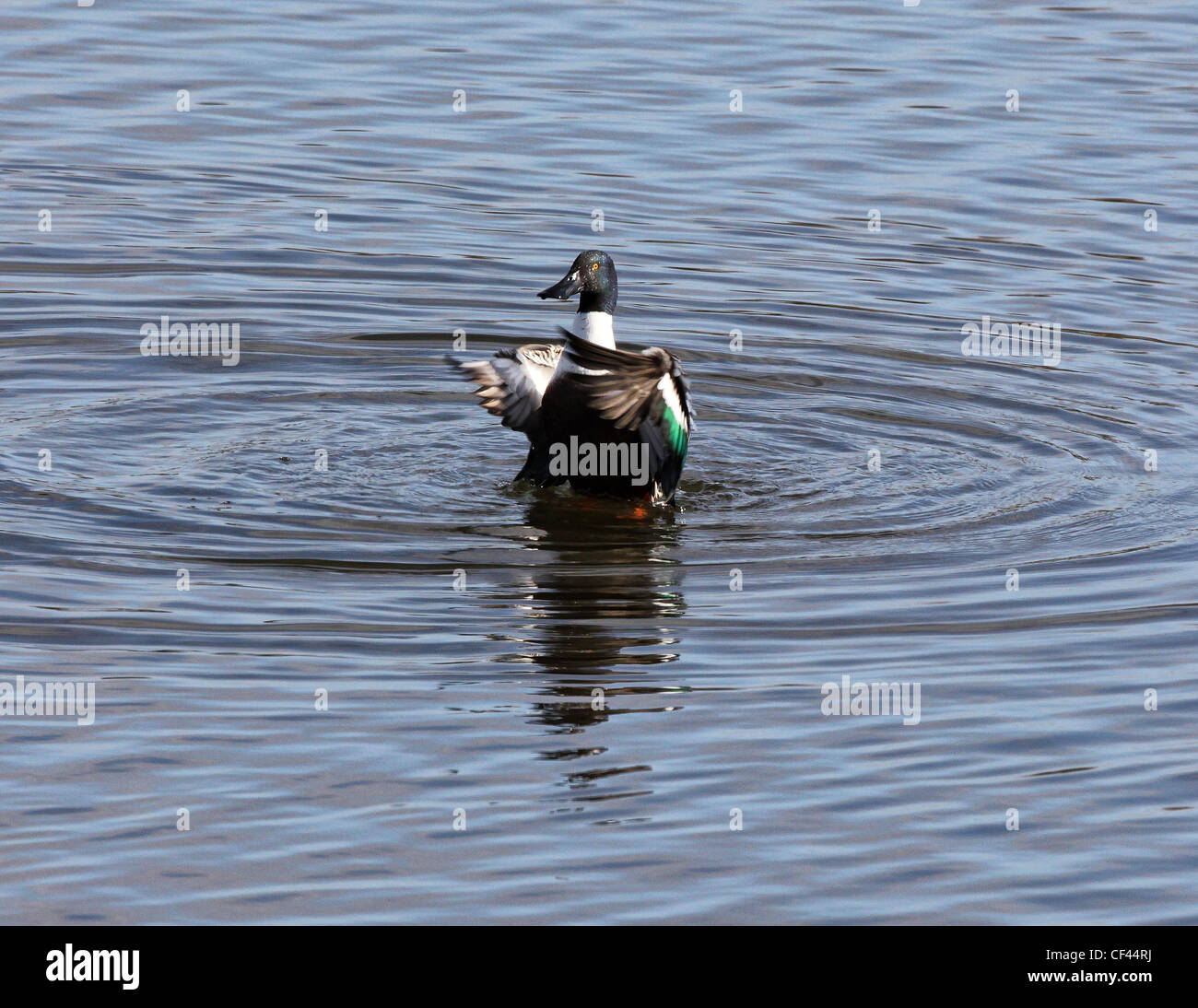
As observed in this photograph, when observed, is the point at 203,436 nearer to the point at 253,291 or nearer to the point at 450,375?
the point at 450,375

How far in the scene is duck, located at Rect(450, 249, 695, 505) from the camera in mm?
9656

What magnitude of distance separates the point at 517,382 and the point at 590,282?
2.18 ft

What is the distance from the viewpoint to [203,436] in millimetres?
10906

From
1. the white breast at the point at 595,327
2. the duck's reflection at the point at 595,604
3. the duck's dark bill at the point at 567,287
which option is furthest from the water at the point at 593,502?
the duck's dark bill at the point at 567,287

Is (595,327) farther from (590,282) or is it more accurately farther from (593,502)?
(593,502)

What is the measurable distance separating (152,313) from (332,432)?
2631 millimetres

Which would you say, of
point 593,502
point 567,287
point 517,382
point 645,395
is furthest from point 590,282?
point 593,502

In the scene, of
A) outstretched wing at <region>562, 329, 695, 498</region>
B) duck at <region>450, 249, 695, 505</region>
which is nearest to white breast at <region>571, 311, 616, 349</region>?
duck at <region>450, 249, 695, 505</region>

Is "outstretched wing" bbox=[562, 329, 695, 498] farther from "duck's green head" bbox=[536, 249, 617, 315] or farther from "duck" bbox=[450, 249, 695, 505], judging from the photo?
"duck's green head" bbox=[536, 249, 617, 315]

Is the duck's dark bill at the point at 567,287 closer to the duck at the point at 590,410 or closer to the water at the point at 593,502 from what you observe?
the duck at the point at 590,410

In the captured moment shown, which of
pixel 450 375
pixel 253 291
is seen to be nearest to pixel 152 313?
pixel 253 291

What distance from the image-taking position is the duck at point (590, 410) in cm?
966

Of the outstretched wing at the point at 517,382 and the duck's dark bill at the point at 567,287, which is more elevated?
the duck's dark bill at the point at 567,287
